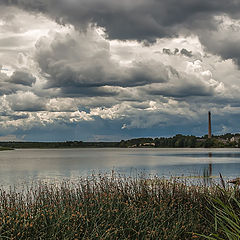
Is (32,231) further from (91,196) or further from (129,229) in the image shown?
(91,196)

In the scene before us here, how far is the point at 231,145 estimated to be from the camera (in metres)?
170

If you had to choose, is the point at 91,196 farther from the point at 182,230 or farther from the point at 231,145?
the point at 231,145

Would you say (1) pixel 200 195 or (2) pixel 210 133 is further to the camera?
(2) pixel 210 133

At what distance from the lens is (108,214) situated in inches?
400

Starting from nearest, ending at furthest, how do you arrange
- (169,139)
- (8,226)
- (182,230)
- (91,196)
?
(8,226)
(182,230)
(91,196)
(169,139)

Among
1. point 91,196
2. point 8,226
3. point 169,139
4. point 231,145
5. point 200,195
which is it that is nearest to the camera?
point 8,226

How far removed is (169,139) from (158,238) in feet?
617

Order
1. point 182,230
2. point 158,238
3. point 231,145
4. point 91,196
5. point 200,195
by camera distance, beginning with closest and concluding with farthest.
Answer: point 158,238 < point 182,230 < point 91,196 < point 200,195 < point 231,145

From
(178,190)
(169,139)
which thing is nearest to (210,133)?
(169,139)

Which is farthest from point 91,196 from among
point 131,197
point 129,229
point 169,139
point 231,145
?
point 169,139

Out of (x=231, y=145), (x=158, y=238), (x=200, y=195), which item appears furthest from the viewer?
(x=231, y=145)

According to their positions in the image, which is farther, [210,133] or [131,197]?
[210,133]

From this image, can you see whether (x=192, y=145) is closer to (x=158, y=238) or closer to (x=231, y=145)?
(x=231, y=145)

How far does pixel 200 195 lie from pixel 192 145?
561ft
